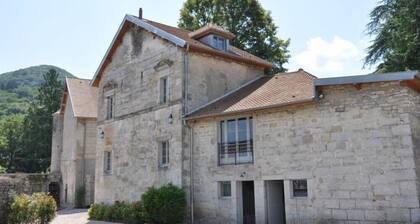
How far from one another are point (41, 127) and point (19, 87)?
55643mm

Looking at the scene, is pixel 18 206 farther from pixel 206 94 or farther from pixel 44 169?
pixel 44 169

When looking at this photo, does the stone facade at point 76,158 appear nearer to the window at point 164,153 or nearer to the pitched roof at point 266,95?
the window at point 164,153

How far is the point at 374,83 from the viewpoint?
12.2 metres

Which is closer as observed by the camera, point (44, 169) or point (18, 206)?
point (18, 206)

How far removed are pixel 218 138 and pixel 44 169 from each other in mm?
34799

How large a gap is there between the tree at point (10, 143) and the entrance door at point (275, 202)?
39.8m

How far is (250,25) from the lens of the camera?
102 ft

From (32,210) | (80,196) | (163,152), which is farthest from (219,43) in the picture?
(80,196)

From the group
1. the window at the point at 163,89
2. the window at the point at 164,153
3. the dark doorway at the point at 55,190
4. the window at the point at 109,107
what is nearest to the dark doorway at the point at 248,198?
the window at the point at 164,153

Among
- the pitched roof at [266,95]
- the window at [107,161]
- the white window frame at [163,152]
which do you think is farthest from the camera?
the window at [107,161]

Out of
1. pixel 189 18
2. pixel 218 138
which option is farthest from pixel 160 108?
pixel 189 18

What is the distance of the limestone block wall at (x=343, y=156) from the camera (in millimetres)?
11602

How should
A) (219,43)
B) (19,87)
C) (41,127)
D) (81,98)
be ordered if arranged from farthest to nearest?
(19,87) < (41,127) < (81,98) < (219,43)

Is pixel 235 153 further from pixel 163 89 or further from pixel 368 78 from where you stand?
pixel 368 78
